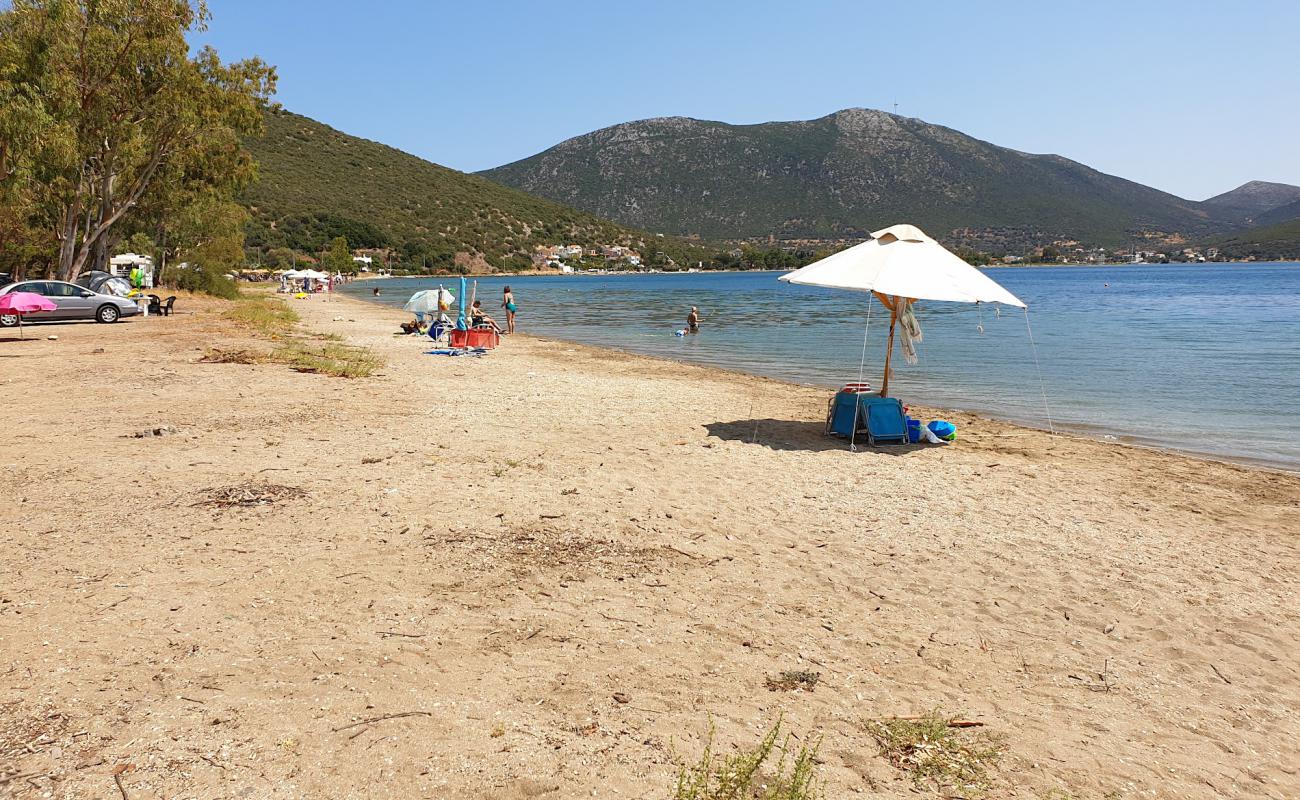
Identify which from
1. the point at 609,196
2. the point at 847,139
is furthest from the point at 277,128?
the point at 847,139

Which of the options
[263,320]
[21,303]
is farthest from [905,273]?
[263,320]

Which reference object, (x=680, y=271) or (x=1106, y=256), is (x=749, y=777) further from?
(x=1106, y=256)

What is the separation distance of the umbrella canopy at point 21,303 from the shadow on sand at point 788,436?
19.0 meters

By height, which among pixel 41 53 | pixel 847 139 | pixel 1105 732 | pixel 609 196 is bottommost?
pixel 1105 732

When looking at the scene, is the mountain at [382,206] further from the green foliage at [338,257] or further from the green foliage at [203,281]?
the green foliage at [203,281]

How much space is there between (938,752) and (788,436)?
7210mm

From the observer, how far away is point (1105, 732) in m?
3.79

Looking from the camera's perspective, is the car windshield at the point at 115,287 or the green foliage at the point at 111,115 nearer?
the green foliage at the point at 111,115

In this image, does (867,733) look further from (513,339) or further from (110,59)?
(110,59)

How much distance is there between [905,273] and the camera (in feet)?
30.3

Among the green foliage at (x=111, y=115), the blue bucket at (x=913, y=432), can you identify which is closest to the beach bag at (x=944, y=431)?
the blue bucket at (x=913, y=432)

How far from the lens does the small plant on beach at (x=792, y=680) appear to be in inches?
157

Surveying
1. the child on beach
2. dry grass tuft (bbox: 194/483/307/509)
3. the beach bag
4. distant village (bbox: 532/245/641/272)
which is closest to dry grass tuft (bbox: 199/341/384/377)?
the child on beach

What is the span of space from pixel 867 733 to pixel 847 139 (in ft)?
550
